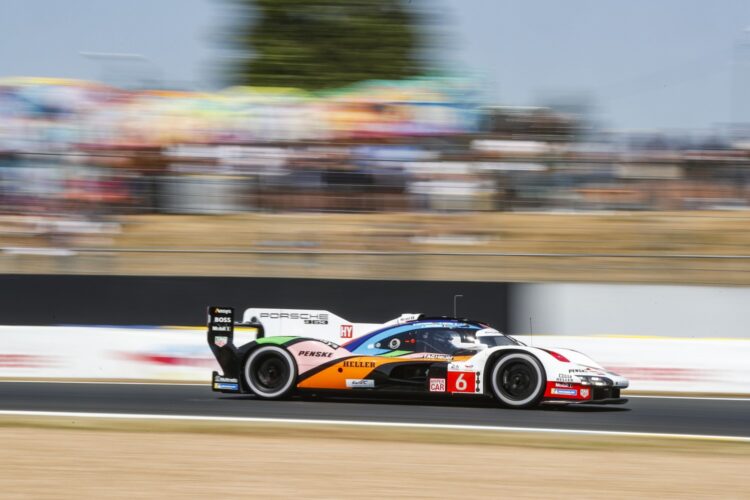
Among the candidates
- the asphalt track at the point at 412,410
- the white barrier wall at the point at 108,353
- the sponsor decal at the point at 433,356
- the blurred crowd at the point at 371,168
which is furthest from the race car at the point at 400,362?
the blurred crowd at the point at 371,168

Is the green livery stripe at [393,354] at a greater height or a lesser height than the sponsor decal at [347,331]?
lesser

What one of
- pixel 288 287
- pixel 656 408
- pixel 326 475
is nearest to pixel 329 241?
pixel 288 287

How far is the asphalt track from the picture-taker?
873 centimetres

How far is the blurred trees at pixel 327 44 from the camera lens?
34.9m

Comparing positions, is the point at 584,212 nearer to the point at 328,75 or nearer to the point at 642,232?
the point at 642,232

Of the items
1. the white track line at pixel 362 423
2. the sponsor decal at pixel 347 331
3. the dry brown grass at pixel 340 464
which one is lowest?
the dry brown grass at pixel 340 464

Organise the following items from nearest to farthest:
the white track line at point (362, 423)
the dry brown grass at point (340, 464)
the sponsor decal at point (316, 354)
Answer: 1. the dry brown grass at point (340, 464)
2. the white track line at point (362, 423)
3. the sponsor decal at point (316, 354)

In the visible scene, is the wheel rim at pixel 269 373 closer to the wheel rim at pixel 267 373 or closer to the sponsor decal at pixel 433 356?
the wheel rim at pixel 267 373

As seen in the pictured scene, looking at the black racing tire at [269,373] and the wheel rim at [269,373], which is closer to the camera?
the black racing tire at [269,373]

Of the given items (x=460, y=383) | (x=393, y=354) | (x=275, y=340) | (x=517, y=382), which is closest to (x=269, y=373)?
(x=275, y=340)

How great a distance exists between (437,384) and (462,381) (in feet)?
0.79

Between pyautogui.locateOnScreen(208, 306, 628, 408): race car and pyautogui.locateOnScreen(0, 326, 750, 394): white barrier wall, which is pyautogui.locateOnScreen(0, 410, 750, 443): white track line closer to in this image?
pyautogui.locateOnScreen(208, 306, 628, 408): race car

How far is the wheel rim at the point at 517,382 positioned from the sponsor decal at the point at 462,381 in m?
0.29

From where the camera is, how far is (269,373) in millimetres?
10047
